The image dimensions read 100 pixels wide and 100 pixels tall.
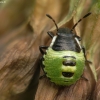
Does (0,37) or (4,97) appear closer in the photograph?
(4,97)

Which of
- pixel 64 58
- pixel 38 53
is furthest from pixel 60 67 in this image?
pixel 38 53

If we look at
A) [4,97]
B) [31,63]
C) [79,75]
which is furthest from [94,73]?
[4,97]

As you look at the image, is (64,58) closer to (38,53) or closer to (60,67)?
(60,67)

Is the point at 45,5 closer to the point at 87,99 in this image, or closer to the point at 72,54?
the point at 72,54
